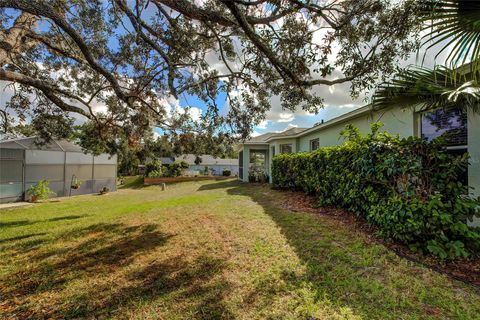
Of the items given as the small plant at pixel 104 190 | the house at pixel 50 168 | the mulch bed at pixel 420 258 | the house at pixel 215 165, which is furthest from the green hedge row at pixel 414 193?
the house at pixel 215 165

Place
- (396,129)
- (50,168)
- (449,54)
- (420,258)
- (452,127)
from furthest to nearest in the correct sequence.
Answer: (50,168)
(396,129)
(452,127)
(420,258)
(449,54)

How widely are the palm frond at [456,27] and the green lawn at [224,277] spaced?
292 centimetres

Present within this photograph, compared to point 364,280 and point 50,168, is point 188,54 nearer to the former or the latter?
point 364,280

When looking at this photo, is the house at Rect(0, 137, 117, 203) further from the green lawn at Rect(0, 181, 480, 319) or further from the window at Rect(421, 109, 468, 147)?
the window at Rect(421, 109, 468, 147)

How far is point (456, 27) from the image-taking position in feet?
8.86

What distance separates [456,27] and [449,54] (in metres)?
A: 0.31

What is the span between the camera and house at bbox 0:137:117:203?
1196 cm

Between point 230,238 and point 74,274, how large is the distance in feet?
9.41

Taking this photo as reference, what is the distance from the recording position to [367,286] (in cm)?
296

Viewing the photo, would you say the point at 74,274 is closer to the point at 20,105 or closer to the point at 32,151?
the point at 20,105

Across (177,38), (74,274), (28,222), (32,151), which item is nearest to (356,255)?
(74,274)

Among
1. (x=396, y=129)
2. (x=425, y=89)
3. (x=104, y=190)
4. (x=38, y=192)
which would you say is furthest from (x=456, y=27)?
(x=104, y=190)

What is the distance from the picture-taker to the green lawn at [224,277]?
2619mm

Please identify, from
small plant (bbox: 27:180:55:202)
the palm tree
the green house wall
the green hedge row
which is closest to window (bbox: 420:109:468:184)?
the green house wall
